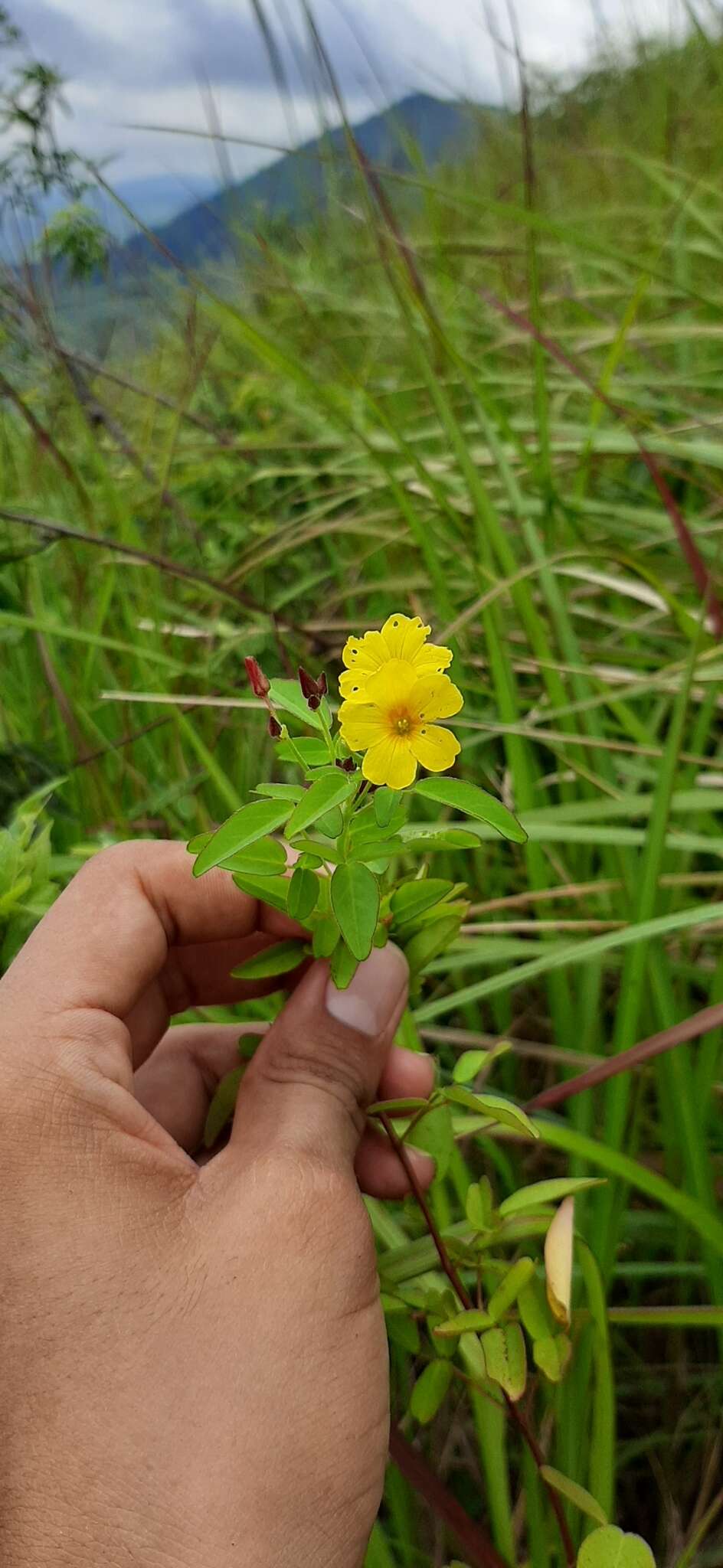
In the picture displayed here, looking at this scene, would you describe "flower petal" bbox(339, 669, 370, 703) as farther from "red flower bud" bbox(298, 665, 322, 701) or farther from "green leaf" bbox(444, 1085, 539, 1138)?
"green leaf" bbox(444, 1085, 539, 1138)

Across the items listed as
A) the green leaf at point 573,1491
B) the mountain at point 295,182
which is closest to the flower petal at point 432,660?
the green leaf at point 573,1491

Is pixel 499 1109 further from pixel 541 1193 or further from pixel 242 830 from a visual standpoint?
pixel 242 830

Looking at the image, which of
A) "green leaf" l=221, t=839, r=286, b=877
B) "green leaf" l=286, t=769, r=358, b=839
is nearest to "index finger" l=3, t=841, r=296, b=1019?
"green leaf" l=221, t=839, r=286, b=877

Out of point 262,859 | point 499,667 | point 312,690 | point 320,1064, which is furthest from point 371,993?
point 499,667

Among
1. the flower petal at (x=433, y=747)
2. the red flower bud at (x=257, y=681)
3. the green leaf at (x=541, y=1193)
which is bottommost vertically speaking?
the green leaf at (x=541, y=1193)

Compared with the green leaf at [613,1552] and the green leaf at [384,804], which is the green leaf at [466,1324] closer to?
the green leaf at [613,1552]

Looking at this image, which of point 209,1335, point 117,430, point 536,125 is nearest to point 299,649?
point 117,430
